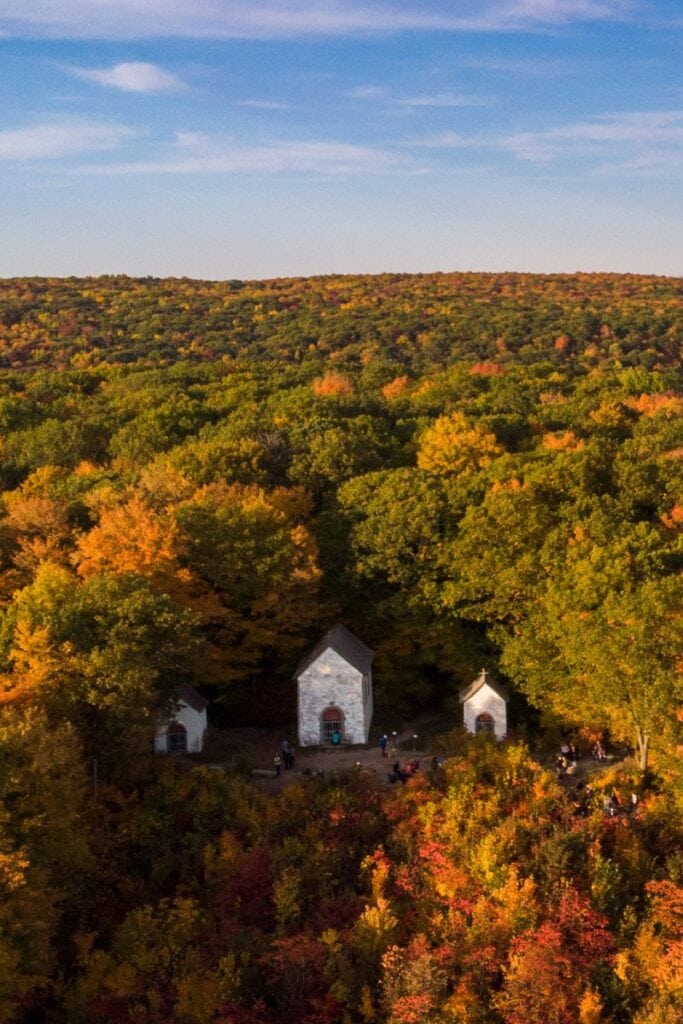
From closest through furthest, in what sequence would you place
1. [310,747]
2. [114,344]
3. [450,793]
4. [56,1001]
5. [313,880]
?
[56,1001] → [313,880] → [450,793] → [310,747] → [114,344]

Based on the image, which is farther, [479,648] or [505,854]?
[479,648]

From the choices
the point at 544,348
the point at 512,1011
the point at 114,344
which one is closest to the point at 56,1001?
the point at 512,1011

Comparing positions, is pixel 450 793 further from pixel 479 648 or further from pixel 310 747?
pixel 479 648

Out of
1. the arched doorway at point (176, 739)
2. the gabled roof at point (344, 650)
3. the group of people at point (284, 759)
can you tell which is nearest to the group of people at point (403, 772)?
the group of people at point (284, 759)

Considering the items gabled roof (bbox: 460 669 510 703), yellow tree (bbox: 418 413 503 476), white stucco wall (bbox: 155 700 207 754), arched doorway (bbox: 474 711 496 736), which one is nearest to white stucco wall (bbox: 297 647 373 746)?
white stucco wall (bbox: 155 700 207 754)

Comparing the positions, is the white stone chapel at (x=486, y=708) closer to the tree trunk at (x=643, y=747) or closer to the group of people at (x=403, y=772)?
the group of people at (x=403, y=772)

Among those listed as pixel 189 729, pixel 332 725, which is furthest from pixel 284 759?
pixel 189 729

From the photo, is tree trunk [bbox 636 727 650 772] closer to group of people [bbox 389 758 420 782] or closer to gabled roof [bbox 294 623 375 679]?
group of people [bbox 389 758 420 782]
